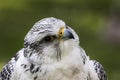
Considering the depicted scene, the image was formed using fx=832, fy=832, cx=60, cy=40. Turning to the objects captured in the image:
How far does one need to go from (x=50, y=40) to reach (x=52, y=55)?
20 cm

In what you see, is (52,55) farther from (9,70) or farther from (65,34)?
(9,70)

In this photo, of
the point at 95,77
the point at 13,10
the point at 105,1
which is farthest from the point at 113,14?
the point at 95,77

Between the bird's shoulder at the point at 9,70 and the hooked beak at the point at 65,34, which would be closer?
the hooked beak at the point at 65,34

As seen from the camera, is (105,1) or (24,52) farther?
(105,1)

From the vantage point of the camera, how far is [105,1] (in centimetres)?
2206

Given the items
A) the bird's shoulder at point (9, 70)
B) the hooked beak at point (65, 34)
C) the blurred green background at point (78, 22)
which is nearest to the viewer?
the hooked beak at point (65, 34)

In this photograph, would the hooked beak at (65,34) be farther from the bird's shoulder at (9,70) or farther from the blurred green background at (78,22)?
the blurred green background at (78,22)

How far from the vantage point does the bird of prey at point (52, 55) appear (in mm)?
10375

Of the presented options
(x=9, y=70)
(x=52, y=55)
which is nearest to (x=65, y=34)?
(x=52, y=55)

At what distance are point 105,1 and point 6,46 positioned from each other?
417cm

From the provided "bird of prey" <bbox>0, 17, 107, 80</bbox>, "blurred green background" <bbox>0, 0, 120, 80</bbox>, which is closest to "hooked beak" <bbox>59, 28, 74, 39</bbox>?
"bird of prey" <bbox>0, 17, 107, 80</bbox>

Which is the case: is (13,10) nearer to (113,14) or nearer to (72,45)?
(113,14)

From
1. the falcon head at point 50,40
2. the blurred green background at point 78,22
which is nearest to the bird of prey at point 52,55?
the falcon head at point 50,40

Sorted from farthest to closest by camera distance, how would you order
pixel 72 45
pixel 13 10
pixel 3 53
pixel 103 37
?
pixel 13 10 < pixel 103 37 < pixel 3 53 < pixel 72 45
